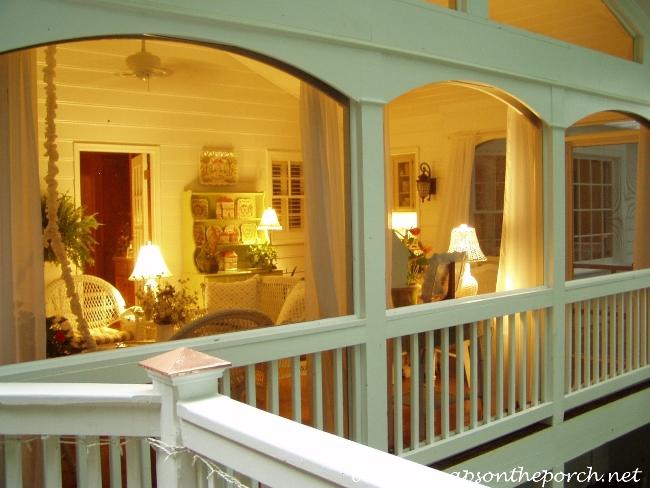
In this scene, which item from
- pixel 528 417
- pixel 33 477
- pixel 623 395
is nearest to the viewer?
pixel 33 477

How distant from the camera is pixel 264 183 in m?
8.67

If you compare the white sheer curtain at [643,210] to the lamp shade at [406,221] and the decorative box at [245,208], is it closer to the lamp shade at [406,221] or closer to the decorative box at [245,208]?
the lamp shade at [406,221]

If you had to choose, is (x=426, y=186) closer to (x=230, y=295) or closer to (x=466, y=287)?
(x=466, y=287)

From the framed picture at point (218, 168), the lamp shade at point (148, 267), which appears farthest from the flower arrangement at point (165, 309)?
the framed picture at point (218, 168)

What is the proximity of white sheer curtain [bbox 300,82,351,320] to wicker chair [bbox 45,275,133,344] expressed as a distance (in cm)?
322

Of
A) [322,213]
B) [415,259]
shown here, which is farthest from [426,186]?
[322,213]

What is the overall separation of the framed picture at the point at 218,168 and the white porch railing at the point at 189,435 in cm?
649

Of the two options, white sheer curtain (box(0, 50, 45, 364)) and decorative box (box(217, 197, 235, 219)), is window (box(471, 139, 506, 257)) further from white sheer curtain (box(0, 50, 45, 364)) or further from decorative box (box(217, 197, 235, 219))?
white sheer curtain (box(0, 50, 45, 364))

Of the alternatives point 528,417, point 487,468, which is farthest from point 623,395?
point 487,468

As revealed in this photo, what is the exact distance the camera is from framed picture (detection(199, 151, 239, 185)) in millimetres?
7961

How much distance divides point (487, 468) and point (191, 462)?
3.00 meters

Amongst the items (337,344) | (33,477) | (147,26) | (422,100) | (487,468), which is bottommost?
(487,468)

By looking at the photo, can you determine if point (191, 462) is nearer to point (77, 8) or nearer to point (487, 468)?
point (77, 8)

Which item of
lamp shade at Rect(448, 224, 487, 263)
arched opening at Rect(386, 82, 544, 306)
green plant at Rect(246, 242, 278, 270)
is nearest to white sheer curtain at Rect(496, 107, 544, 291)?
lamp shade at Rect(448, 224, 487, 263)
